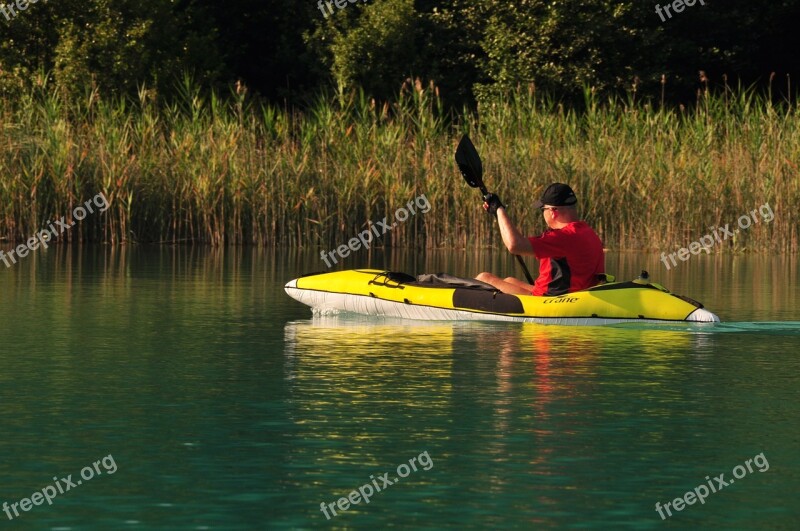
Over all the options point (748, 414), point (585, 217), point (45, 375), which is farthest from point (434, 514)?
point (585, 217)

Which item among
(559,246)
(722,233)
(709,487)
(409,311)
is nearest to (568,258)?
(559,246)

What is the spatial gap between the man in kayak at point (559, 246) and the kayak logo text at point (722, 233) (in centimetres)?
854

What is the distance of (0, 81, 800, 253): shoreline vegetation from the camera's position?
69.9 feet

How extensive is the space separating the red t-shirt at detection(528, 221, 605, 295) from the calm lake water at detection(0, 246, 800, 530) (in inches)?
17.5

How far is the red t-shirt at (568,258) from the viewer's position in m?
12.0

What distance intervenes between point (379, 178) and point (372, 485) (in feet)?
52.5

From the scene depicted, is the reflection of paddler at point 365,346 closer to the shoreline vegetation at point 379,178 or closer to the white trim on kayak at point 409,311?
the white trim on kayak at point 409,311

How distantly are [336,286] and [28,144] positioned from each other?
9.58 metres

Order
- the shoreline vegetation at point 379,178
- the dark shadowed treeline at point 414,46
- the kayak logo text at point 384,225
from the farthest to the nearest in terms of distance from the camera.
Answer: the dark shadowed treeline at point 414,46
the kayak logo text at point 384,225
the shoreline vegetation at point 379,178

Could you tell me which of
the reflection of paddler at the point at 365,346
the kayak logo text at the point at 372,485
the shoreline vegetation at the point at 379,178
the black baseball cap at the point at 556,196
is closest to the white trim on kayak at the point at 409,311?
the reflection of paddler at the point at 365,346

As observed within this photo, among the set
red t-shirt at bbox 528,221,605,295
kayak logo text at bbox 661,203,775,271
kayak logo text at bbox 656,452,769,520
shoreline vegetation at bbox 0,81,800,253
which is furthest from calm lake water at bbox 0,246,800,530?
shoreline vegetation at bbox 0,81,800,253

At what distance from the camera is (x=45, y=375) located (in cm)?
922

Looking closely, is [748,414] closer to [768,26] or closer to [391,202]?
[391,202]

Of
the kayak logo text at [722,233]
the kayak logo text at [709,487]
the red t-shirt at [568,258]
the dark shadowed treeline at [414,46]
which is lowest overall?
the kayak logo text at [709,487]
